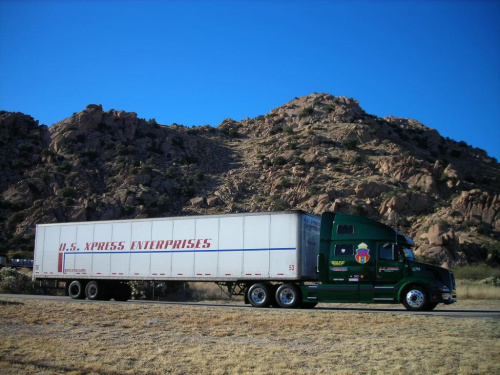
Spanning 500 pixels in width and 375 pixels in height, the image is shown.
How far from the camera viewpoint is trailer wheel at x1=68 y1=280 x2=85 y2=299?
2702cm

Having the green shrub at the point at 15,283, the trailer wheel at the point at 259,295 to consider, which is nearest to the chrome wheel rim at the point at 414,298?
the trailer wheel at the point at 259,295

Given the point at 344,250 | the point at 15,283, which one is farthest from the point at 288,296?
the point at 15,283

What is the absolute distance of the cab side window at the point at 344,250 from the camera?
69.1 ft

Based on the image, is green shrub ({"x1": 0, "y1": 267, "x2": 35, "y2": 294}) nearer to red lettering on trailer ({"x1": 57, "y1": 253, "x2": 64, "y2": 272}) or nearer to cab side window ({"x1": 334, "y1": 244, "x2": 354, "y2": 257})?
red lettering on trailer ({"x1": 57, "y1": 253, "x2": 64, "y2": 272})

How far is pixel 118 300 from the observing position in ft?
89.5

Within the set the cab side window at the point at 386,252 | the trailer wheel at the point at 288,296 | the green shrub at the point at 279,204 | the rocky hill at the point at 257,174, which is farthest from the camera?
the green shrub at the point at 279,204

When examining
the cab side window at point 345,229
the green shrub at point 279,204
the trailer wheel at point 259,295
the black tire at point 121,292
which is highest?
the green shrub at point 279,204

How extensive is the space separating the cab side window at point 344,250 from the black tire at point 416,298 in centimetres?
269

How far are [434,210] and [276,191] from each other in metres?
19.3

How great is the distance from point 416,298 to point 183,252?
Result: 34.9ft

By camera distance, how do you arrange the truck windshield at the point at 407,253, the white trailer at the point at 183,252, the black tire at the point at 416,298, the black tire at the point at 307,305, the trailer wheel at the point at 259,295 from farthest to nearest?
the black tire at the point at 307,305
the trailer wheel at the point at 259,295
the white trailer at the point at 183,252
the truck windshield at the point at 407,253
the black tire at the point at 416,298

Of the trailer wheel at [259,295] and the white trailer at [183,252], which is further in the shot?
the trailer wheel at [259,295]

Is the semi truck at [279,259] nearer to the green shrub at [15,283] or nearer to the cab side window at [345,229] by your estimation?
the cab side window at [345,229]

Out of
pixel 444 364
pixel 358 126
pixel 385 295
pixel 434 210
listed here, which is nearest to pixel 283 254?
pixel 385 295
